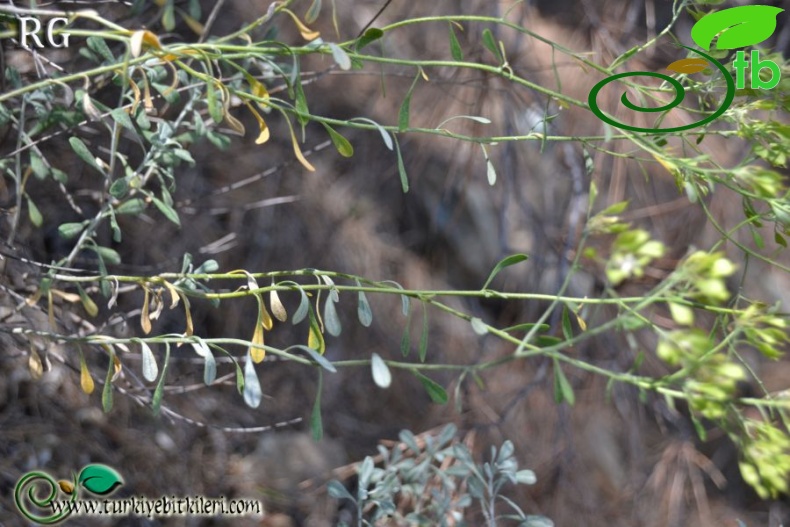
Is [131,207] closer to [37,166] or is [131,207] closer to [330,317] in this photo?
[37,166]

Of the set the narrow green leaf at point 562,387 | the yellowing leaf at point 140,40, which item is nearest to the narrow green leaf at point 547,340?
the narrow green leaf at point 562,387

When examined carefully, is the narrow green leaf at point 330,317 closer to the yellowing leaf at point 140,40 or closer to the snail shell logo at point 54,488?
the yellowing leaf at point 140,40

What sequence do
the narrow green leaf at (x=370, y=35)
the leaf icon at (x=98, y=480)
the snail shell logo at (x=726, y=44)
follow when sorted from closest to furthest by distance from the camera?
the narrow green leaf at (x=370, y=35) < the snail shell logo at (x=726, y=44) < the leaf icon at (x=98, y=480)

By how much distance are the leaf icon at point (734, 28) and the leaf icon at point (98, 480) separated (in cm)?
90

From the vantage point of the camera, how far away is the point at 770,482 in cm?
62

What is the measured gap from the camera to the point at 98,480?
42.6 inches

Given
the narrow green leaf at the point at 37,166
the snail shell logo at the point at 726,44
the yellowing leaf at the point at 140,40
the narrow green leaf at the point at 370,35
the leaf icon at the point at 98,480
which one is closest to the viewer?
the yellowing leaf at the point at 140,40

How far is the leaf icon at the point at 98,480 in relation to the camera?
1.06m

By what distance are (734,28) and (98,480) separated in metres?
0.94

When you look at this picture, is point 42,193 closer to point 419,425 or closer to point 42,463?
point 42,463

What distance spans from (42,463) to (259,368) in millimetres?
608

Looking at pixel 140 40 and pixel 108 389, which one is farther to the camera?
pixel 108 389

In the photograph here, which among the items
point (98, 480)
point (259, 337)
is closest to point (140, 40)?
point (259, 337)

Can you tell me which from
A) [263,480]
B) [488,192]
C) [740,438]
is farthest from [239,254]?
[740,438]
